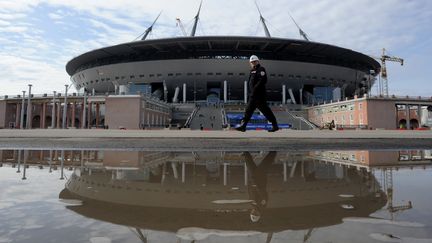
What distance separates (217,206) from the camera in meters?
2.60

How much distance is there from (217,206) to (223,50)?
68229mm

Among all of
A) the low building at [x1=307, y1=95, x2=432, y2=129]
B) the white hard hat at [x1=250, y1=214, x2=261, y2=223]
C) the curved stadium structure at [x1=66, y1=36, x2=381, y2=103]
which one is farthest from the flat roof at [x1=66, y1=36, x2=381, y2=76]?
the white hard hat at [x1=250, y1=214, x2=261, y2=223]

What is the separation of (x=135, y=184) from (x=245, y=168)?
5.83 ft

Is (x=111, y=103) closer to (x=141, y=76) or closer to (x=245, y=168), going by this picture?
(x=141, y=76)

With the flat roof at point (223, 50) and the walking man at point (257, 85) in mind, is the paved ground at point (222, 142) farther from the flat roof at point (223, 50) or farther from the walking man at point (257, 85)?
the flat roof at point (223, 50)

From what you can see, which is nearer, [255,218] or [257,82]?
[255,218]

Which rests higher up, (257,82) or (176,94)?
(176,94)

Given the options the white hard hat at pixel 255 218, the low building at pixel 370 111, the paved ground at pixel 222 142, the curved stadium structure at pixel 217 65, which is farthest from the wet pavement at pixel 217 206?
the curved stadium structure at pixel 217 65

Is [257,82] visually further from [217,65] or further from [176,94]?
[176,94]

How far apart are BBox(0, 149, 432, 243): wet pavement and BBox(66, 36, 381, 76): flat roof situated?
197 ft

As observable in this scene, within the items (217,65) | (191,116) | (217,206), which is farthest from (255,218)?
(217,65)

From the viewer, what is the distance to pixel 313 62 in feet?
237

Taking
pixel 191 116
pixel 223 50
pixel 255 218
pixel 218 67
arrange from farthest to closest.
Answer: pixel 218 67 → pixel 223 50 → pixel 191 116 → pixel 255 218

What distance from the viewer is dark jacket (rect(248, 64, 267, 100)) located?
29.5 feet
